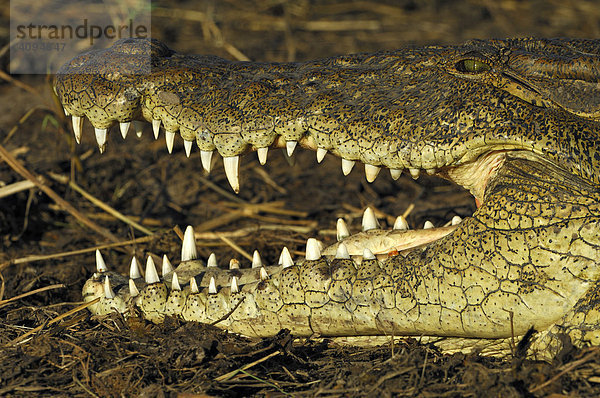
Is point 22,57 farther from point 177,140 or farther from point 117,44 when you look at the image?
point 117,44

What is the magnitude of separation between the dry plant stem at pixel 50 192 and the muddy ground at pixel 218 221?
0.06 feet

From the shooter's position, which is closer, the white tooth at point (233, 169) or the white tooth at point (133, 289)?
the white tooth at point (233, 169)

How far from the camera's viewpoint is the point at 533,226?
2.51 meters

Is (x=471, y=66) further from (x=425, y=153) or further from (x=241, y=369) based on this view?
(x=241, y=369)

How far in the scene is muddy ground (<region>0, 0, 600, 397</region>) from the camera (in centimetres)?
241

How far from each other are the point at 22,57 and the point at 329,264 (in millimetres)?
5223

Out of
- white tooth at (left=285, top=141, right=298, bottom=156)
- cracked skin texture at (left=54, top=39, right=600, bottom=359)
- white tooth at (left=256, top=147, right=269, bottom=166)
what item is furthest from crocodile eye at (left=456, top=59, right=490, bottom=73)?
white tooth at (left=256, top=147, right=269, bottom=166)

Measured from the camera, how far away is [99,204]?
14.7 feet

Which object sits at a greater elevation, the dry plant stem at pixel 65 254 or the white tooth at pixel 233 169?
the white tooth at pixel 233 169

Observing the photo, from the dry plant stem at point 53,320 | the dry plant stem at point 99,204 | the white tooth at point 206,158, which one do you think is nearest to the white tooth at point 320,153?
the white tooth at point 206,158

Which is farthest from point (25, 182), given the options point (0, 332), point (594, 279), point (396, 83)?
point (594, 279)

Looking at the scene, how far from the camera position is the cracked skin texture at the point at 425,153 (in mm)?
2502

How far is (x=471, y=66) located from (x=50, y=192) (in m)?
2.68

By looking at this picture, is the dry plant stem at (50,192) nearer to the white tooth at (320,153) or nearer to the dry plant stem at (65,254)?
the dry plant stem at (65,254)
